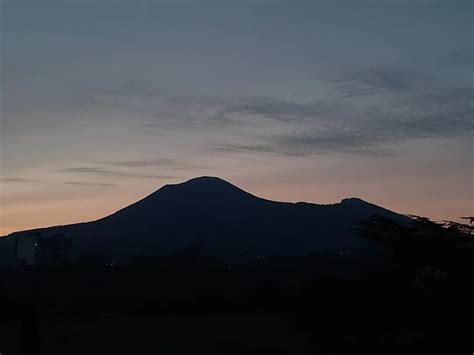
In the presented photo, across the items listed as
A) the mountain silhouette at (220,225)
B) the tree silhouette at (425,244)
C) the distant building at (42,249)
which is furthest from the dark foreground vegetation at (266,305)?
the mountain silhouette at (220,225)

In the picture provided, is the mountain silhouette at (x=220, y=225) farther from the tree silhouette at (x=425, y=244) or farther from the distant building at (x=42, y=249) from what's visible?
the tree silhouette at (x=425, y=244)

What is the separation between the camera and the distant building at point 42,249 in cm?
11457

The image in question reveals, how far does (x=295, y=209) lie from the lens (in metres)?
180

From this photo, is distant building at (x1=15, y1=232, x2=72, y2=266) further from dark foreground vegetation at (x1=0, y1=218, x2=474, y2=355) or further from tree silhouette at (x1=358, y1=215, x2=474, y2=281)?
tree silhouette at (x1=358, y1=215, x2=474, y2=281)

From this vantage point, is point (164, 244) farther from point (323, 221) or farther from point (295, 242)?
point (323, 221)

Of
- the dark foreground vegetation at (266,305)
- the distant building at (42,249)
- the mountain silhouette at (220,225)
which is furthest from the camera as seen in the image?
the mountain silhouette at (220,225)

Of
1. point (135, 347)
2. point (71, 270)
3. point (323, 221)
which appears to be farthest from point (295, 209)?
point (135, 347)

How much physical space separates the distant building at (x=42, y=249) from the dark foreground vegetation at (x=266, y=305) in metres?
46.9

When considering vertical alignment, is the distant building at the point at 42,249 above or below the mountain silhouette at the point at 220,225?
below

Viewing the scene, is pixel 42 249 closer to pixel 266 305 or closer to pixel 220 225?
pixel 220 225

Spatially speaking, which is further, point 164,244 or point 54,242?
point 164,244

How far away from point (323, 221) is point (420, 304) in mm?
164800

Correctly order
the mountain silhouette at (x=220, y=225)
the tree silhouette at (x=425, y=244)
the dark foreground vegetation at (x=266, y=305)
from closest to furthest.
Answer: the dark foreground vegetation at (x=266, y=305)
the tree silhouette at (x=425, y=244)
the mountain silhouette at (x=220, y=225)

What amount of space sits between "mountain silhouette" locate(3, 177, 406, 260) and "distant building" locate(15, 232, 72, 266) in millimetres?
17626
